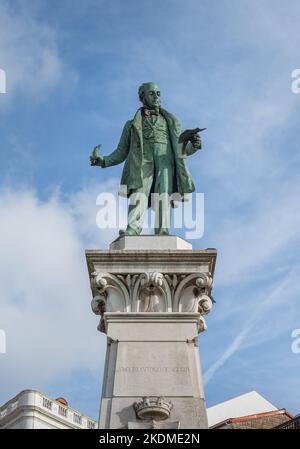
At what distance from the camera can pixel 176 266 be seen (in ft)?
53.5

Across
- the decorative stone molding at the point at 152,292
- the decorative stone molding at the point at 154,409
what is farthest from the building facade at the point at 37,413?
the decorative stone molding at the point at 154,409

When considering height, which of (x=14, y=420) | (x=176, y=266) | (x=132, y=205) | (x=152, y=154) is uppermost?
(x=14, y=420)

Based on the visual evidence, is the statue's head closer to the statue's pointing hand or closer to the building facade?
the statue's pointing hand

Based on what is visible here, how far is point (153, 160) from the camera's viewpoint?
17938mm

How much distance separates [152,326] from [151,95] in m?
5.28

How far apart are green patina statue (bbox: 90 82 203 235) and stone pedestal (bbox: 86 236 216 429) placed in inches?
36.8

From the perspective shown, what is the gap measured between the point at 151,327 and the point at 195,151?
13.4ft

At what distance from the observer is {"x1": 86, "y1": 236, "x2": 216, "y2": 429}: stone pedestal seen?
14.8 metres

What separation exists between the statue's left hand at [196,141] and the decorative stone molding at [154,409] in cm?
558

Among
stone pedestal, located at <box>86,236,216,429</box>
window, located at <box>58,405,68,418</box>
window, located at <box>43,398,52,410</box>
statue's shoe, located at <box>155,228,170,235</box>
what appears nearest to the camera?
stone pedestal, located at <box>86,236,216,429</box>

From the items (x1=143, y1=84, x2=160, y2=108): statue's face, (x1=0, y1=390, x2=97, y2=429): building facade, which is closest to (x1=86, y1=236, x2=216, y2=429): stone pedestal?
(x1=143, y1=84, x2=160, y2=108): statue's face
